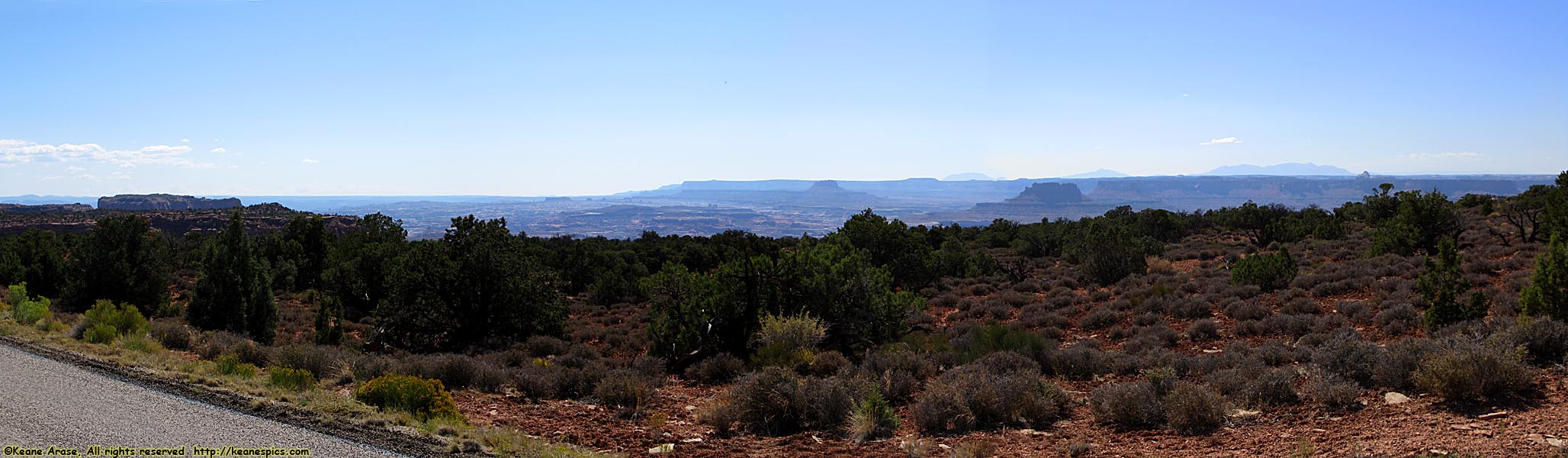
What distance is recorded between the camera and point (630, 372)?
1002 centimetres

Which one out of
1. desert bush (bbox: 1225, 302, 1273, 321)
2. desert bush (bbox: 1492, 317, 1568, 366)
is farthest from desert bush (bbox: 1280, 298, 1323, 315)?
desert bush (bbox: 1492, 317, 1568, 366)

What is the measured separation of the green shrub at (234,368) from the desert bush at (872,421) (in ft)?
24.5

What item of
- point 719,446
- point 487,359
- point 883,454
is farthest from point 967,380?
point 487,359

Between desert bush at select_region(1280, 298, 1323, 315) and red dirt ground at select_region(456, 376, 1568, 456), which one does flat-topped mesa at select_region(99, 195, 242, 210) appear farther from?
desert bush at select_region(1280, 298, 1323, 315)

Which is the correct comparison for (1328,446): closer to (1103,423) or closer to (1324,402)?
(1324,402)

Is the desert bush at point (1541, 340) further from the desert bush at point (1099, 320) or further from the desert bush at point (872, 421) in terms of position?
the desert bush at point (1099, 320)

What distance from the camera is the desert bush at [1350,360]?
773 centimetres

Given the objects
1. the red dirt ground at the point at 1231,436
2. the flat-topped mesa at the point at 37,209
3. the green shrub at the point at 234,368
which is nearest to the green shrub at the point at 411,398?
the red dirt ground at the point at 1231,436

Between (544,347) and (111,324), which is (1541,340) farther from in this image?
(111,324)

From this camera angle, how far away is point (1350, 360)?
308 inches

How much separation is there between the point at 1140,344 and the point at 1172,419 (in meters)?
5.97

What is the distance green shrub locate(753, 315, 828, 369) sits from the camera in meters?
11.4

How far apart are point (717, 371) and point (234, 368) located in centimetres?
627

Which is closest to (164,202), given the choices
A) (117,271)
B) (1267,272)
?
(117,271)
